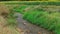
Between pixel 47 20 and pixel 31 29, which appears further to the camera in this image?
pixel 31 29

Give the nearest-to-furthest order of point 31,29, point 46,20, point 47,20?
point 47,20
point 46,20
point 31,29

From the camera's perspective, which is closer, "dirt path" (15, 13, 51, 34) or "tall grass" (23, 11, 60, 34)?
"tall grass" (23, 11, 60, 34)

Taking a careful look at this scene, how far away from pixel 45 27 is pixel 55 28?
1.81 m

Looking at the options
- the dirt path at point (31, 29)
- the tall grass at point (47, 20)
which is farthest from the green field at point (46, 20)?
the dirt path at point (31, 29)

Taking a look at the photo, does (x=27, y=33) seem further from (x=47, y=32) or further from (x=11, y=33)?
(x=11, y=33)

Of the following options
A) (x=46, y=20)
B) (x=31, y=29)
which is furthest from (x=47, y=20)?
(x=31, y=29)

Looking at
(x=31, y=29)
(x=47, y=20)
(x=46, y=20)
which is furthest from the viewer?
(x=31, y=29)

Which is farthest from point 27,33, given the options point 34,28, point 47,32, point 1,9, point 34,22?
point 1,9

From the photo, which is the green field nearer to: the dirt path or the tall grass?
the tall grass

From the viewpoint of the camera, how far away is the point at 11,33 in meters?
8.89

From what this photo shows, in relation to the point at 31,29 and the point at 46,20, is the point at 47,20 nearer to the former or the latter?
the point at 46,20

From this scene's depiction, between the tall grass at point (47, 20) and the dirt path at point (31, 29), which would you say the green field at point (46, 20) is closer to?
the tall grass at point (47, 20)

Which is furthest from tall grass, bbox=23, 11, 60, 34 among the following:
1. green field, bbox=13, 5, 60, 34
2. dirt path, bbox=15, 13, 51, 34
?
dirt path, bbox=15, 13, 51, 34

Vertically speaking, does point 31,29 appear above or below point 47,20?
below
